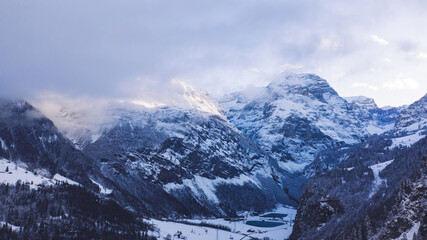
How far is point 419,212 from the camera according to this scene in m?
188

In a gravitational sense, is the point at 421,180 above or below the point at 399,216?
above

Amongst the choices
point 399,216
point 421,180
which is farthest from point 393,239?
point 421,180

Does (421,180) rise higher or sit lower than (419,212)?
higher

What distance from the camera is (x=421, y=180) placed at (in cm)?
19700

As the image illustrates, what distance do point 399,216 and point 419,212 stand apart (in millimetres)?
10053

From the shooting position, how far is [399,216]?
19588 centimetres

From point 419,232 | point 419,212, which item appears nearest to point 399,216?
point 419,212

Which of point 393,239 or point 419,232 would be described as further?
point 393,239

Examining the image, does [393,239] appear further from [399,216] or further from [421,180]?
[421,180]

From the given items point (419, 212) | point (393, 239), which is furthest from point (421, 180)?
point (393, 239)

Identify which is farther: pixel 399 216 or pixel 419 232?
pixel 399 216

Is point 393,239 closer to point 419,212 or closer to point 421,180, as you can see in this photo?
point 419,212

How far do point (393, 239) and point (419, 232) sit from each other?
1955 centimetres

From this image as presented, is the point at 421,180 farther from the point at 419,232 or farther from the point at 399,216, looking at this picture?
the point at 419,232
